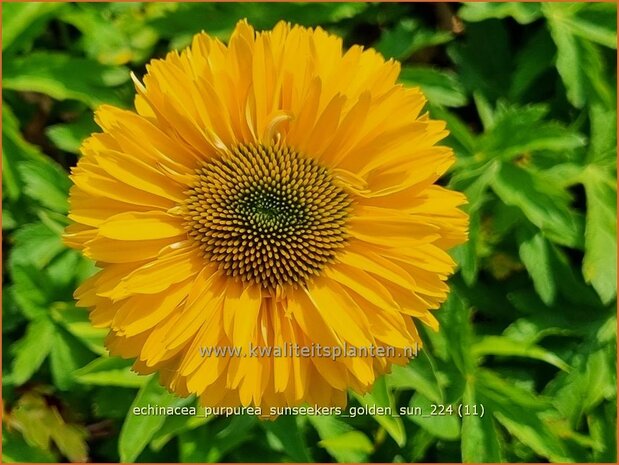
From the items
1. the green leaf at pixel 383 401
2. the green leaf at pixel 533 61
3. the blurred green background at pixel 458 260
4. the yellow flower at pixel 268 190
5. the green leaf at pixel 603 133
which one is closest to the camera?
the yellow flower at pixel 268 190

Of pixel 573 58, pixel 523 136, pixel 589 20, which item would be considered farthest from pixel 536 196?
pixel 589 20

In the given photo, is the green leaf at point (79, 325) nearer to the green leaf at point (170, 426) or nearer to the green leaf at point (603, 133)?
the green leaf at point (170, 426)

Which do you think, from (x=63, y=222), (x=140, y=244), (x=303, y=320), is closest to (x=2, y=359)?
(x=63, y=222)

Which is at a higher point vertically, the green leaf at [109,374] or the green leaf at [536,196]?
the green leaf at [536,196]

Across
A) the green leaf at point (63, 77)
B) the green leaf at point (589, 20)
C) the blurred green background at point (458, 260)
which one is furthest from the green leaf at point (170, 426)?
the green leaf at point (589, 20)

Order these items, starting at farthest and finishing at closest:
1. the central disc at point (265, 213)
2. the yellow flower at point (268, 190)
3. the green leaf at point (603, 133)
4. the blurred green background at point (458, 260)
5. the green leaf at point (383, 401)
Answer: the green leaf at point (603, 133)
the blurred green background at point (458, 260)
the green leaf at point (383, 401)
the central disc at point (265, 213)
the yellow flower at point (268, 190)
